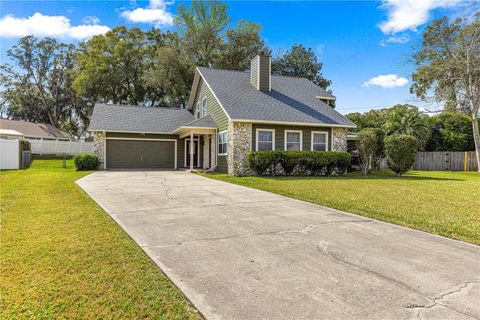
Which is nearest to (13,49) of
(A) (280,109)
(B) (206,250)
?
(A) (280,109)

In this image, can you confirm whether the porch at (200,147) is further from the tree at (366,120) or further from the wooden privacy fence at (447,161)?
the wooden privacy fence at (447,161)

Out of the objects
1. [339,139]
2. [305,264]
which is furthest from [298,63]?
[305,264]

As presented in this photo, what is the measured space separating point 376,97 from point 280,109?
69.7ft

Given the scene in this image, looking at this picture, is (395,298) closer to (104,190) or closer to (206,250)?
(206,250)

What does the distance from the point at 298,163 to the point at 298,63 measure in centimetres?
1955

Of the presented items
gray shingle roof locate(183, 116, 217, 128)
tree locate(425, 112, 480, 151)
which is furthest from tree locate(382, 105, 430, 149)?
gray shingle roof locate(183, 116, 217, 128)

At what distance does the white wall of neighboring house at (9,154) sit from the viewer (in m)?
17.1

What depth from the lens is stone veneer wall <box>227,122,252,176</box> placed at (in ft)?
50.1

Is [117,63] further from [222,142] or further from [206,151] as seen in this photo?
[222,142]

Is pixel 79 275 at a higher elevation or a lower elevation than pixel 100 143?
lower

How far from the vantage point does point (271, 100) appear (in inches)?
696

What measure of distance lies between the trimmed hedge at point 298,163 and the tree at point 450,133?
48.2ft

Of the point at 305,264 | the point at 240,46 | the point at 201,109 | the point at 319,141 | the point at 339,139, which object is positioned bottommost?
the point at 305,264

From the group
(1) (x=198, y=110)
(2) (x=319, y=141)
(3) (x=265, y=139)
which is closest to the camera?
(3) (x=265, y=139)
